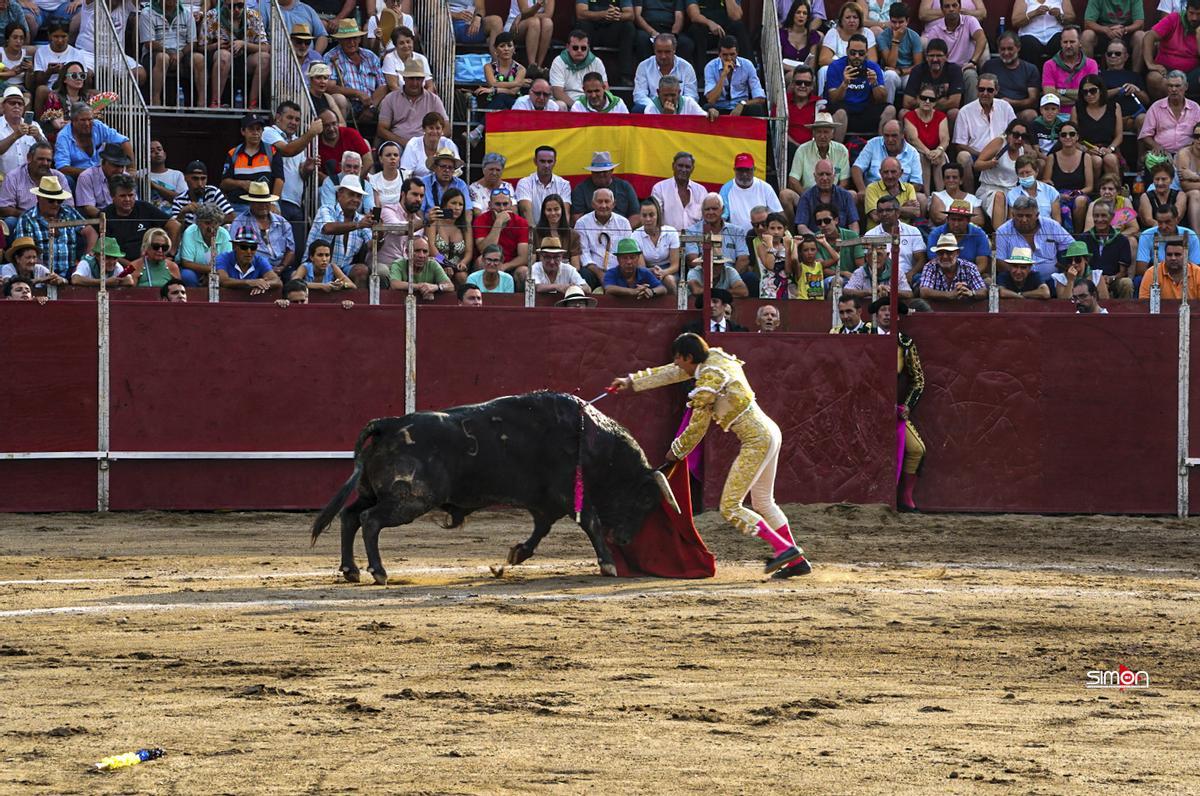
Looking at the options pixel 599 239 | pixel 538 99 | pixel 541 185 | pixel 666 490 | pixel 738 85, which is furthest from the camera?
pixel 738 85

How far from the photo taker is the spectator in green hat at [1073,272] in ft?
49.2

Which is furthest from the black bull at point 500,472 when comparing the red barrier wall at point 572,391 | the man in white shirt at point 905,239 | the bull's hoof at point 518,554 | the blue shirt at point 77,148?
the blue shirt at point 77,148

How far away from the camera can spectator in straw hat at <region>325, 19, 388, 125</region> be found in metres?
16.9

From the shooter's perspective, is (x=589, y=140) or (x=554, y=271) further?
(x=589, y=140)

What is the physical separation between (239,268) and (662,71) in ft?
17.6

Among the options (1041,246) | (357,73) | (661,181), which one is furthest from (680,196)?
(357,73)

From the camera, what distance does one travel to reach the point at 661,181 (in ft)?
53.8

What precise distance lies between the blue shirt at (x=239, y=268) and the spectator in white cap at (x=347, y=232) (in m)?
0.42

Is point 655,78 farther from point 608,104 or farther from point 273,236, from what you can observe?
point 273,236

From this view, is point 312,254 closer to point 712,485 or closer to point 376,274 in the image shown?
point 376,274

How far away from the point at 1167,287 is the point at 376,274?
21.5 feet

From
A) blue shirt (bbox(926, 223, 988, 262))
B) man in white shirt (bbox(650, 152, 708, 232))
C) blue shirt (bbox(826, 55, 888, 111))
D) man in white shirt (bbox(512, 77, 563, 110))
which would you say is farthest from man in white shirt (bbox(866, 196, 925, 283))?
man in white shirt (bbox(512, 77, 563, 110))

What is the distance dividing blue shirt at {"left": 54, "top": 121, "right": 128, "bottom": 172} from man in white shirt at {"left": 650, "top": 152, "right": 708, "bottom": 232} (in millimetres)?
4722

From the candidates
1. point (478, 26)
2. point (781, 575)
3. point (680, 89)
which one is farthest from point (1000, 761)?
point (478, 26)
